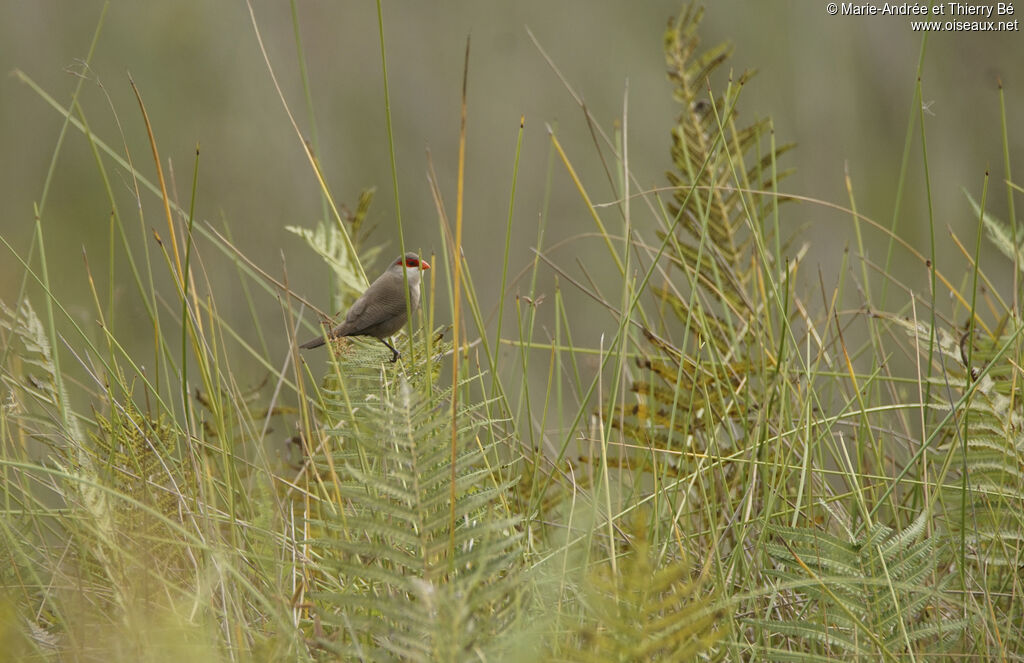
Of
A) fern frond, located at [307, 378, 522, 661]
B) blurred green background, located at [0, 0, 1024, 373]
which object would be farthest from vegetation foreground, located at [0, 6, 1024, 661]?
blurred green background, located at [0, 0, 1024, 373]

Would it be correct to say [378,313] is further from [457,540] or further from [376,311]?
[457,540]

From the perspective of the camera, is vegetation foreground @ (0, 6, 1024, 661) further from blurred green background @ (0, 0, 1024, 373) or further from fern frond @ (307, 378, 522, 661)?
blurred green background @ (0, 0, 1024, 373)

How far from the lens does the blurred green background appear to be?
4535mm

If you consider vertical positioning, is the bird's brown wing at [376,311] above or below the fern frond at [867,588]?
above

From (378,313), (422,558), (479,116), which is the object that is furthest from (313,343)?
(479,116)

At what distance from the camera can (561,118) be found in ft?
16.5

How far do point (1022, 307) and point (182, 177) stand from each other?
4.79 meters

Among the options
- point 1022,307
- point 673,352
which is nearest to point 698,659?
point 673,352

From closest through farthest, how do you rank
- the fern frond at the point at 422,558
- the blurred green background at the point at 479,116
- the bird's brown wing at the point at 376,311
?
the fern frond at the point at 422,558 → the bird's brown wing at the point at 376,311 → the blurred green background at the point at 479,116

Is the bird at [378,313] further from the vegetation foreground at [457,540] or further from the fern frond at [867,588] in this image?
the fern frond at [867,588]

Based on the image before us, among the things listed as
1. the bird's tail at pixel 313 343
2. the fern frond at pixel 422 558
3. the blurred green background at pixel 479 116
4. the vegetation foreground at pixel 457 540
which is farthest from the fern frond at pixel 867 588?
the blurred green background at pixel 479 116

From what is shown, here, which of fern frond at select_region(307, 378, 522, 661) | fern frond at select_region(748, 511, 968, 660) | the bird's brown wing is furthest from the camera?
the bird's brown wing

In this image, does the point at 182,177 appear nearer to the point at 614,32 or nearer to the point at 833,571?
the point at 614,32

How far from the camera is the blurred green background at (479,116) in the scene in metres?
4.54
